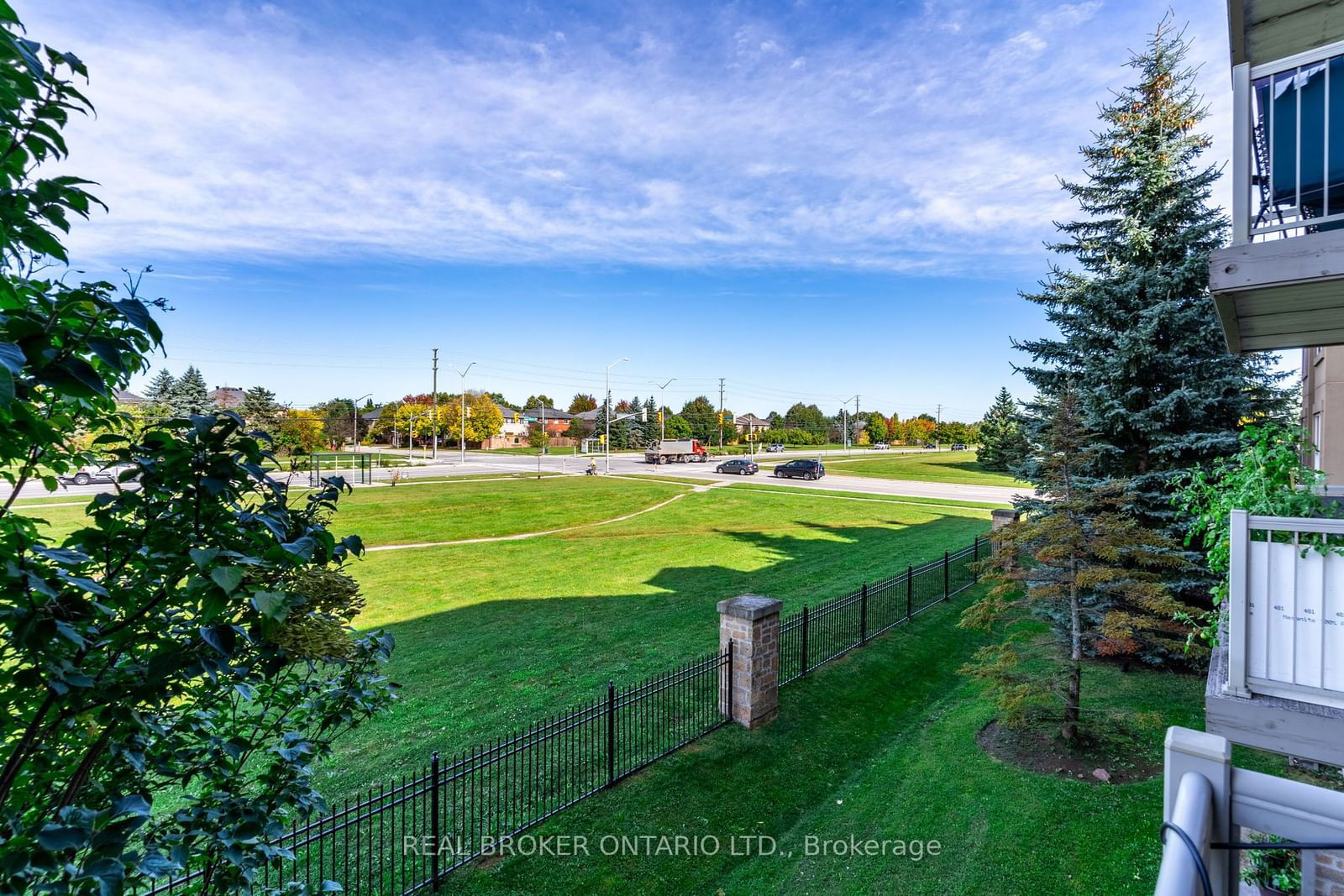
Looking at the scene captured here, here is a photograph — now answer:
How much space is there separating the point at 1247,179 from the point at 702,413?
86613 millimetres

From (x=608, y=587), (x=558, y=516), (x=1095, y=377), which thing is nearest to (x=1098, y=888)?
(x=1095, y=377)

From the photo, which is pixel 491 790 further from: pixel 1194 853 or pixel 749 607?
pixel 1194 853

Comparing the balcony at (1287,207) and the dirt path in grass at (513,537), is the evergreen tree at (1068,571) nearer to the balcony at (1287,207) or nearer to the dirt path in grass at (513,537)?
the balcony at (1287,207)

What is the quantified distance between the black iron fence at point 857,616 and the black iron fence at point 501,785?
5 cm

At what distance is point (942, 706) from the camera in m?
8.72

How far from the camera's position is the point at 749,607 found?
7684mm

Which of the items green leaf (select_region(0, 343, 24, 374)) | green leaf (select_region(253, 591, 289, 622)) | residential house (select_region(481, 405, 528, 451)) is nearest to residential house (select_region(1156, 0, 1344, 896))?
green leaf (select_region(253, 591, 289, 622))

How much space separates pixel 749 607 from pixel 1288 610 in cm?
505

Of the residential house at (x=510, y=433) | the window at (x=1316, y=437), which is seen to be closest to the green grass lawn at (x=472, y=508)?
the window at (x=1316, y=437)

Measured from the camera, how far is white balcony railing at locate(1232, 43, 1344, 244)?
11.4 feet

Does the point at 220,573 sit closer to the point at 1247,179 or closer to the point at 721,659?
the point at 1247,179

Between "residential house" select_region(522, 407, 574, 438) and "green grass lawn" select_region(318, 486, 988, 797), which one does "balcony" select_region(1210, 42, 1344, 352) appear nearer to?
"green grass lawn" select_region(318, 486, 988, 797)

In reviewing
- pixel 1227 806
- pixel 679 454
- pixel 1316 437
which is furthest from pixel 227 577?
pixel 679 454

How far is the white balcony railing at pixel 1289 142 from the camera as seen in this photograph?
3.47m
